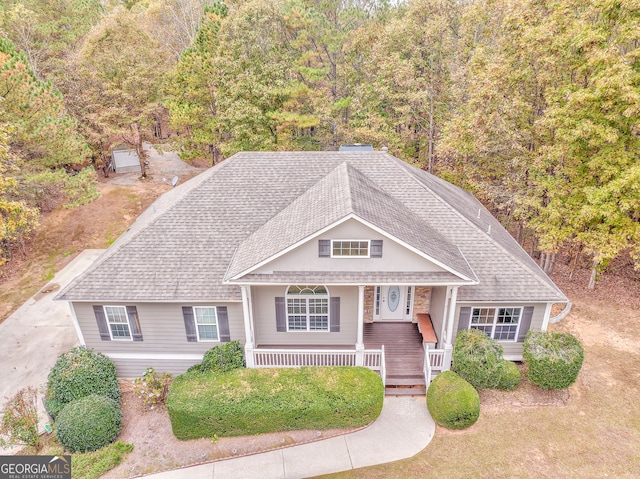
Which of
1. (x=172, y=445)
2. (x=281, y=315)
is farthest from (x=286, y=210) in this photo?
(x=172, y=445)

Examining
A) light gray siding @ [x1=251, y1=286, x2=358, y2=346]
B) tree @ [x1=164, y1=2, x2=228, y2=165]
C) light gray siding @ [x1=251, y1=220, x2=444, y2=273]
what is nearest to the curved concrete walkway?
light gray siding @ [x1=251, y1=286, x2=358, y2=346]

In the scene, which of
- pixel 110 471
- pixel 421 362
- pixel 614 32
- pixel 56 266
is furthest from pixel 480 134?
pixel 56 266

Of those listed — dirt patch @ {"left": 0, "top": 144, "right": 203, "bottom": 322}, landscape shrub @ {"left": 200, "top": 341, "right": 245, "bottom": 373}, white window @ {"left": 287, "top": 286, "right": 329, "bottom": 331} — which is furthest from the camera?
dirt patch @ {"left": 0, "top": 144, "right": 203, "bottom": 322}

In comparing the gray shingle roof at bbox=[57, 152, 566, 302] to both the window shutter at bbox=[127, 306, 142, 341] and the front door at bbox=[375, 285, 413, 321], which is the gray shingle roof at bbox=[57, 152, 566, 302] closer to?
the window shutter at bbox=[127, 306, 142, 341]

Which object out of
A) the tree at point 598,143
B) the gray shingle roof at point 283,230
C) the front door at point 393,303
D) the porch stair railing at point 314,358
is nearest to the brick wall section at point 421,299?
the front door at point 393,303

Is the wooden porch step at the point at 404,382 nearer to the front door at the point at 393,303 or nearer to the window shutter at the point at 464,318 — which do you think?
the window shutter at the point at 464,318

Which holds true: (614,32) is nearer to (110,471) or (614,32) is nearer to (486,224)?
(486,224)

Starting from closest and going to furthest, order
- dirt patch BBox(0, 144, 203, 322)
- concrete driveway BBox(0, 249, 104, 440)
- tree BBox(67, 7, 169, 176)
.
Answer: concrete driveway BBox(0, 249, 104, 440) → dirt patch BBox(0, 144, 203, 322) → tree BBox(67, 7, 169, 176)
